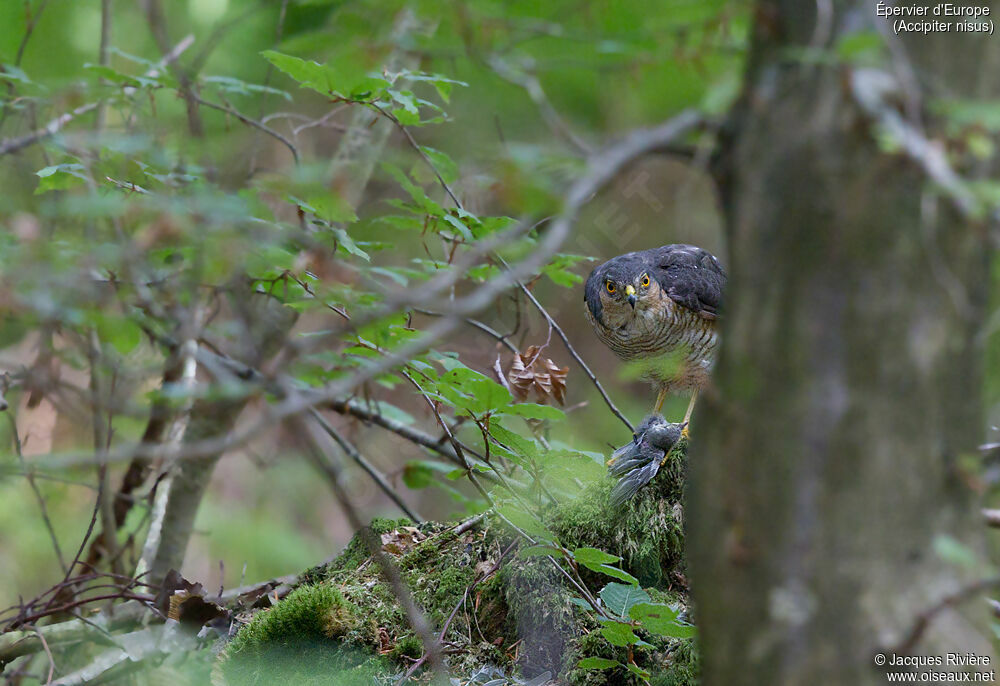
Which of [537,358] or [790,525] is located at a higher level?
[537,358]

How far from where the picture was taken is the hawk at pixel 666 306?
412cm

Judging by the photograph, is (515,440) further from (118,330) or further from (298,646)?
(118,330)

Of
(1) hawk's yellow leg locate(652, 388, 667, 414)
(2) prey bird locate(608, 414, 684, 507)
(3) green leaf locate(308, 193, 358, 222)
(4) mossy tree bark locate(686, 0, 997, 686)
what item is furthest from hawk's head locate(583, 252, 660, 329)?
(4) mossy tree bark locate(686, 0, 997, 686)

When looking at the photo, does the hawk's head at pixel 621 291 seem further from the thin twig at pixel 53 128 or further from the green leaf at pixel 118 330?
the green leaf at pixel 118 330

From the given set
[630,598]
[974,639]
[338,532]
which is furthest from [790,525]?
[338,532]

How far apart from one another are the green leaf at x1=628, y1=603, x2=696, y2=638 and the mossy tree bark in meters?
0.82

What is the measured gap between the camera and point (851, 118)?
926mm

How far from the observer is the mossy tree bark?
925 millimetres

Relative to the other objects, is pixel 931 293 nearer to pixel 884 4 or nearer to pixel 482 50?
pixel 884 4

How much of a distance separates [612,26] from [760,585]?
1.29 metres

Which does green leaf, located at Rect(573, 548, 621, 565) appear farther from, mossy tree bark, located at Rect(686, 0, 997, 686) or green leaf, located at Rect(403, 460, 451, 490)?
green leaf, located at Rect(403, 460, 451, 490)

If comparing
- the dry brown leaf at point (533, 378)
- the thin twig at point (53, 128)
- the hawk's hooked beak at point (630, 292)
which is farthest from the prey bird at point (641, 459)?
the thin twig at point (53, 128)

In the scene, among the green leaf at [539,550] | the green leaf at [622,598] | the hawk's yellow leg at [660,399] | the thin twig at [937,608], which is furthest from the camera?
the hawk's yellow leg at [660,399]

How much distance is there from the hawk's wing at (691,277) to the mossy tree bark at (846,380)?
10.4ft
